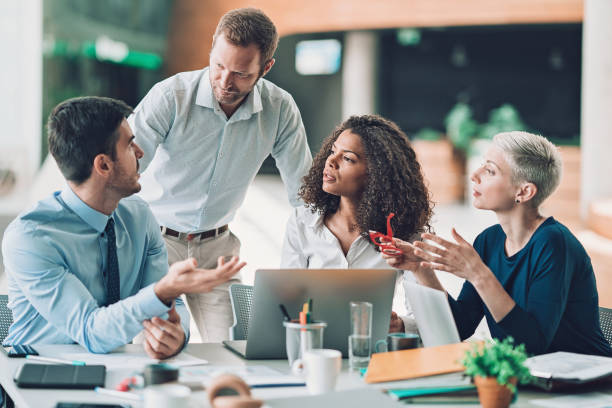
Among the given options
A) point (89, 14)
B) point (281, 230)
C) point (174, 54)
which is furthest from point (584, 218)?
point (174, 54)

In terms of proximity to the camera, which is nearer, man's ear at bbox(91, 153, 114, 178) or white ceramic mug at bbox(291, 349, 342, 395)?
white ceramic mug at bbox(291, 349, 342, 395)

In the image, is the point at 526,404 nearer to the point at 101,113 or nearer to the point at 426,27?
the point at 101,113

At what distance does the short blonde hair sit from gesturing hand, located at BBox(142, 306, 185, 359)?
1.14 meters

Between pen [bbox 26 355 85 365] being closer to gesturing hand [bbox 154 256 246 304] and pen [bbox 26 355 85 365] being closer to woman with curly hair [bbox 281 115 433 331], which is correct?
gesturing hand [bbox 154 256 246 304]

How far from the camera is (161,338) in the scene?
1.90 m

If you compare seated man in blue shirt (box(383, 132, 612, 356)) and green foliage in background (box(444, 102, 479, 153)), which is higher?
green foliage in background (box(444, 102, 479, 153))

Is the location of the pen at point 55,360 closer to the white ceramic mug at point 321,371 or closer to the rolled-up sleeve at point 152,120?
the white ceramic mug at point 321,371

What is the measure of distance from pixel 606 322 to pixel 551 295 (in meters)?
0.43

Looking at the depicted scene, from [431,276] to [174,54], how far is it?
Result: 12.2m

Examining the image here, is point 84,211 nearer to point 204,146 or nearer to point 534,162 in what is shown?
point 204,146

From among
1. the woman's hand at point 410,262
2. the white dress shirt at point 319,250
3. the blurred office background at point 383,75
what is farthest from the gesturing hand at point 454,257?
the blurred office background at point 383,75

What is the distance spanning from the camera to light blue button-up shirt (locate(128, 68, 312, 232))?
2.91 meters

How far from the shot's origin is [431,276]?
224 centimetres

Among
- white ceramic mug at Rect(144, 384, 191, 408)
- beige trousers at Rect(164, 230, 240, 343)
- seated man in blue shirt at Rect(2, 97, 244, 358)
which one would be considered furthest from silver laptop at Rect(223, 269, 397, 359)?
beige trousers at Rect(164, 230, 240, 343)
